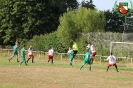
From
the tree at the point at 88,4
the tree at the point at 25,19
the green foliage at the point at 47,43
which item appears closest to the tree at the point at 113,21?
the tree at the point at 88,4

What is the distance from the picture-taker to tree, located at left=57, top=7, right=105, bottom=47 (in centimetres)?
5670

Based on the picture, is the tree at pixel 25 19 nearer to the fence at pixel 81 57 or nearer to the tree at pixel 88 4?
the fence at pixel 81 57

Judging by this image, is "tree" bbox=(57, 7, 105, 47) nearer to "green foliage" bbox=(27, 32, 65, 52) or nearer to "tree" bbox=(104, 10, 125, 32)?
"green foliage" bbox=(27, 32, 65, 52)

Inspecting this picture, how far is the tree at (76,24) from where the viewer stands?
56.7 meters

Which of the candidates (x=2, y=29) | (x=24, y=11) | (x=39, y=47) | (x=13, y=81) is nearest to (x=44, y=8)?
(x=24, y=11)

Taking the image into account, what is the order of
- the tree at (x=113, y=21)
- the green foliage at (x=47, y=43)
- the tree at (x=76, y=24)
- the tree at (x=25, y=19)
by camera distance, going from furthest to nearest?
the tree at (x=113, y=21)
the tree at (x=25, y=19)
the green foliage at (x=47, y=43)
the tree at (x=76, y=24)

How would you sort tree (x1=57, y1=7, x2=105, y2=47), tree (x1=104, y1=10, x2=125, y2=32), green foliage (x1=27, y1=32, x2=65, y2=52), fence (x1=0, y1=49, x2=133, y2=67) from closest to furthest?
fence (x1=0, y1=49, x2=133, y2=67) → tree (x1=57, y1=7, x2=105, y2=47) → green foliage (x1=27, y1=32, x2=65, y2=52) → tree (x1=104, y1=10, x2=125, y2=32)

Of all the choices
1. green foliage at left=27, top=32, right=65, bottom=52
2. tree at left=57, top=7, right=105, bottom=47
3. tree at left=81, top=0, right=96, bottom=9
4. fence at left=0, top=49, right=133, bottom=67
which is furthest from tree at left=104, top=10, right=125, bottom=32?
fence at left=0, top=49, right=133, bottom=67

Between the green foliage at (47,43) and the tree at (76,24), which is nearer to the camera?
the tree at (76,24)

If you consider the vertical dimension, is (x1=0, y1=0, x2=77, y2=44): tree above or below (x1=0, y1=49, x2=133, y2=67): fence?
above

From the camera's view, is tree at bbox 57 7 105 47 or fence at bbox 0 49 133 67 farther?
tree at bbox 57 7 105 47

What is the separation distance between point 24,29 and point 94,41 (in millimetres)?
23163

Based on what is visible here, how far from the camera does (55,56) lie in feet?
185

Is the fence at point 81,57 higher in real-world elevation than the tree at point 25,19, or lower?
lower
